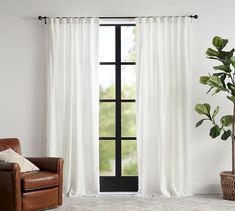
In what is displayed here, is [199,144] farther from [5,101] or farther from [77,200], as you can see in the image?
[5,101]

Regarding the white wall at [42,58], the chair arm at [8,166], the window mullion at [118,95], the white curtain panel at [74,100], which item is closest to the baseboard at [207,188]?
the white wall at [42,58]

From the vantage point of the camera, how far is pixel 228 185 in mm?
5262

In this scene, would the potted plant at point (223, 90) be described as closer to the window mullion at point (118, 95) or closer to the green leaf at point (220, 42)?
Result: the green leaf at point (220, 42)

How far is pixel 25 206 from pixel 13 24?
2727 mm

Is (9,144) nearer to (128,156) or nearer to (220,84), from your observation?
(128,156)

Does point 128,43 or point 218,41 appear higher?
point 128,43

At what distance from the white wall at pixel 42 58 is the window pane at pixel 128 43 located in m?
0.28

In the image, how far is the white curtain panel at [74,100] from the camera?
5645 millimetres

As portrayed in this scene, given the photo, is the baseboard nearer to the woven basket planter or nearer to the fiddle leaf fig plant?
the woven basket planter

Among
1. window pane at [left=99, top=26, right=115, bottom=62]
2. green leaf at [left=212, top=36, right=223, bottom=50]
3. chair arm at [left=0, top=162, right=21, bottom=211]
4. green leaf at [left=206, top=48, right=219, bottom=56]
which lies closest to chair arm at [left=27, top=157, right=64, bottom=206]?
chair arm at [left=0, top=162, right=21, bottom=211]

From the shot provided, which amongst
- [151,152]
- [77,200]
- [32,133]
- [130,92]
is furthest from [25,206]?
[130,92]

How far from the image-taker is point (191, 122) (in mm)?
5824

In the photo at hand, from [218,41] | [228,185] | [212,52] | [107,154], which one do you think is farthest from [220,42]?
[107,154]

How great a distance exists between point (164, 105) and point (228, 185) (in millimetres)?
1366
